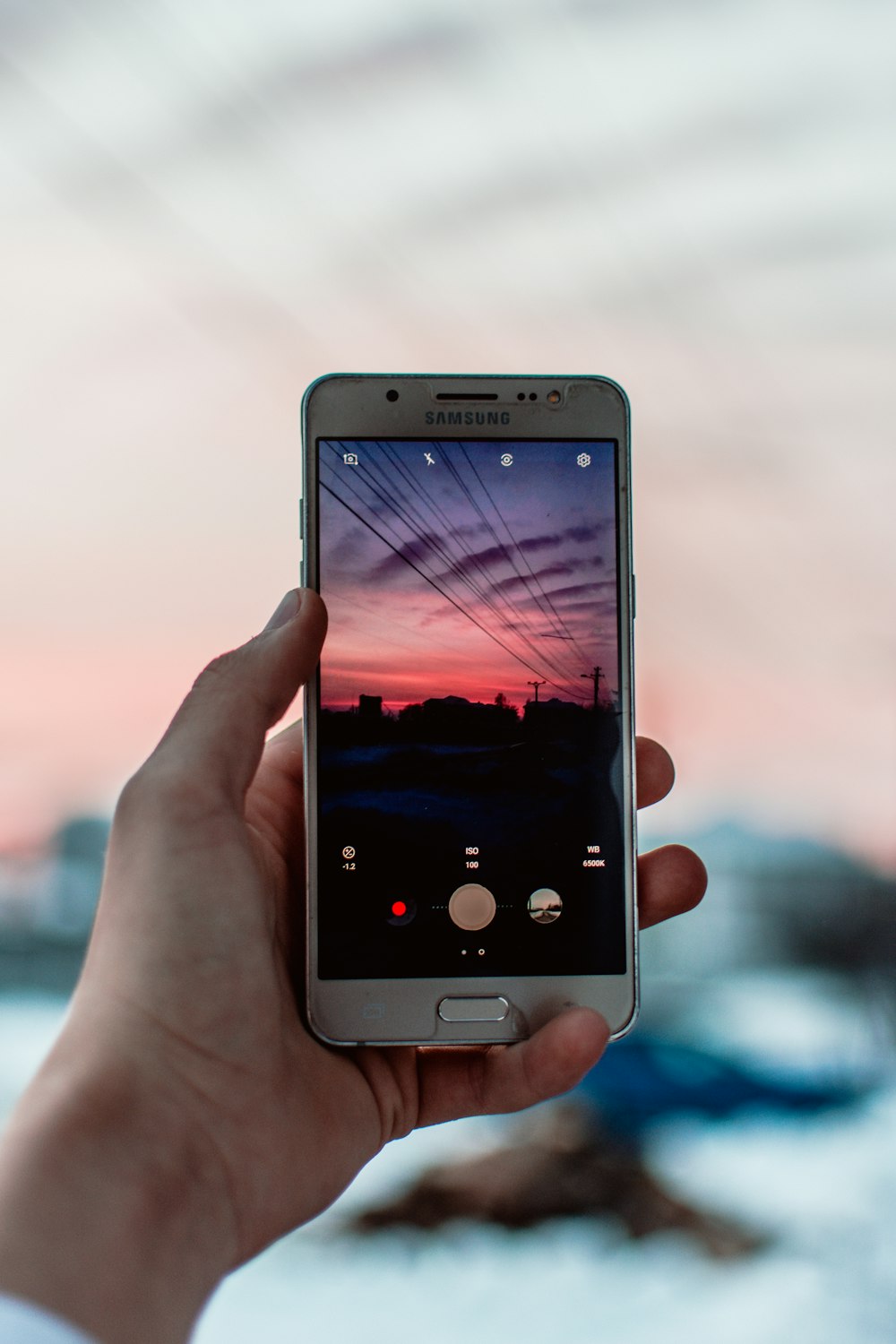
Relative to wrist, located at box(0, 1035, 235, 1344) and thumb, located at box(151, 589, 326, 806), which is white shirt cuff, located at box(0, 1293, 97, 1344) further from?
thumb, located at box(151, 589, 326, 806)

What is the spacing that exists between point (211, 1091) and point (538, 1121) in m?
1.21

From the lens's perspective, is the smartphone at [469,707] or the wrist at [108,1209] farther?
the smartphone at [469,707]

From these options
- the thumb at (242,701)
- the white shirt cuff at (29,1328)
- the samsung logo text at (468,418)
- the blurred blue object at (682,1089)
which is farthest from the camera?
the blurred blue object at (682,1089)

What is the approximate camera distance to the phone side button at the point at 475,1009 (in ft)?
2.35

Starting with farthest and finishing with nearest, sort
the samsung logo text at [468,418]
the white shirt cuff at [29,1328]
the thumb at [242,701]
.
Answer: the samsung logo text at [468,418] < the thumb at [242,701] < the white shirt cuff at [29,1328]

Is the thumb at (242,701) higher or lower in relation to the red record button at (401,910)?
higher

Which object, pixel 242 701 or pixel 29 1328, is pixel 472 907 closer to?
pixel 242 701

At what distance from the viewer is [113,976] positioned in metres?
0.61

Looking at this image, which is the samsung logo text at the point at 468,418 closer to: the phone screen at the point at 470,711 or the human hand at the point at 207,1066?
the phone screen at the point at 470,711

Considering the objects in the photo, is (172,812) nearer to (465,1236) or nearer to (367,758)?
(367,758)

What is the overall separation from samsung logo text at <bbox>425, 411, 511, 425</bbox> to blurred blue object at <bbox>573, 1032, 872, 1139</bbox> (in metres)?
1.19

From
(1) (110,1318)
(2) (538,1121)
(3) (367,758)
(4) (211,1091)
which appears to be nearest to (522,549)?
(3) (367,758)

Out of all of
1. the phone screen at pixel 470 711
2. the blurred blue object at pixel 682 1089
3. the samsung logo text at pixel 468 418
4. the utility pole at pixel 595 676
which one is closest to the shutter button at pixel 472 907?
the phone screen at pixel 470 711

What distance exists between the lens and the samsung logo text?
78 centimetres
